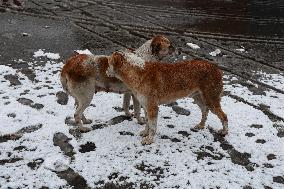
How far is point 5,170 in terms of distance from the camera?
581 centimetres

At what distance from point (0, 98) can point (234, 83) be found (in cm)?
503

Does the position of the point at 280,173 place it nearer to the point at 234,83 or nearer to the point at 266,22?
the point at 234,83

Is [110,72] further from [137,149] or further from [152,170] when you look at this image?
[152,170]

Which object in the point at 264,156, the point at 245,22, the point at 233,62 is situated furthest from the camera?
the point at 245,22

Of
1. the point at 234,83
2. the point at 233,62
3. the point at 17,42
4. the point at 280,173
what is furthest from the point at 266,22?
the point at 280,173

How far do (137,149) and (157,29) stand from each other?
710 cm

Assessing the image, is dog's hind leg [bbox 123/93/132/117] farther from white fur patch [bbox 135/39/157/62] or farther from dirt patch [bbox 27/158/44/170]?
dirt patch [bbox 27/158/44/170]

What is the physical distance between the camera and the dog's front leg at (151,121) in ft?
21.5

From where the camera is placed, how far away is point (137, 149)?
6.58m

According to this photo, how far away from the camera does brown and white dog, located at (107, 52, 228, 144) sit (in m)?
6.48

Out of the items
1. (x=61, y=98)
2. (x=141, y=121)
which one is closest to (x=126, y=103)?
(x=141, y=121)

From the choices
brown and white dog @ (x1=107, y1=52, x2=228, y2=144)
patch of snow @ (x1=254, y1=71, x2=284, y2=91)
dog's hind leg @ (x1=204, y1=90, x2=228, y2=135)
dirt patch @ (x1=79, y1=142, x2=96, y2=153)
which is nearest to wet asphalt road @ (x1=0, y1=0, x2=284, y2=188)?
patch of snow @ (x1=254, y1=71, x2=284, y2=91)

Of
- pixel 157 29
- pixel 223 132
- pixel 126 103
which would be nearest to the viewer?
pixel 223 132

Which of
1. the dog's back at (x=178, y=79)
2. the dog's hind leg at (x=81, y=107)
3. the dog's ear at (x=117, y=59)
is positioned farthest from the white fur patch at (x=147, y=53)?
the dog's hind leg at (x=81, y=107)
